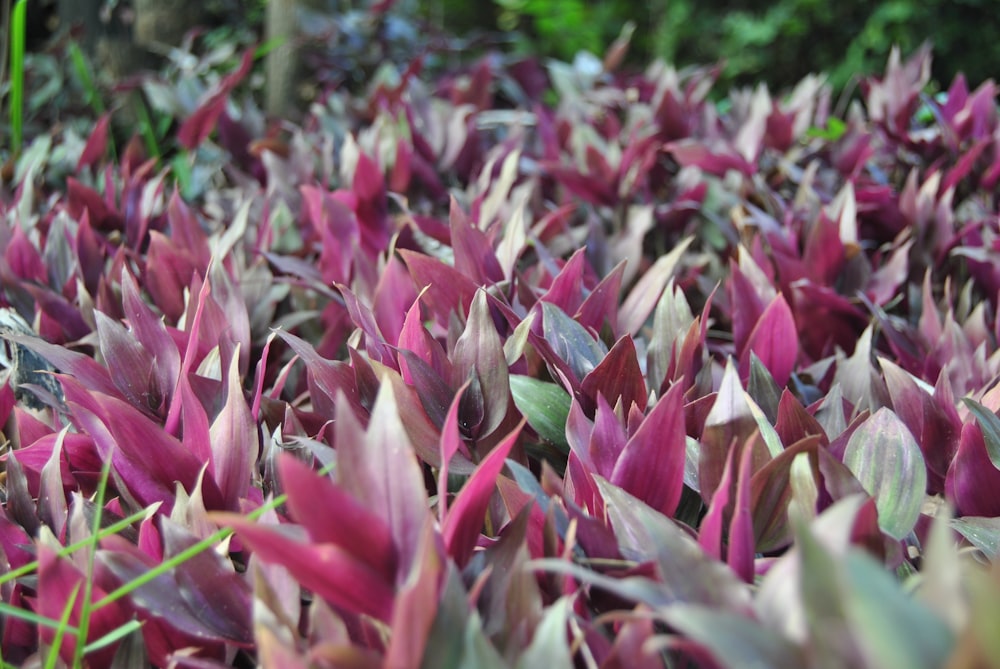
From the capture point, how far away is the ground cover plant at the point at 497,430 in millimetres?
568

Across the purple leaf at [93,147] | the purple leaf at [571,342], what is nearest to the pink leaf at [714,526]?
the purple leaf at [571,342]

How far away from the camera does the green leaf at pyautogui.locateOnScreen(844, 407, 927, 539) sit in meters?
0.78

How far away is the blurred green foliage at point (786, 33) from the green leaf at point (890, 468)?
3.97m

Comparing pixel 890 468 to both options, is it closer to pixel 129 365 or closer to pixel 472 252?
pixel 472 252

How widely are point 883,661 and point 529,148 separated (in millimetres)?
2213

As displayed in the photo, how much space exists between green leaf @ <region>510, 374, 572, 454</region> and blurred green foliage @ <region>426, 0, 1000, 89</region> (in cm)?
381

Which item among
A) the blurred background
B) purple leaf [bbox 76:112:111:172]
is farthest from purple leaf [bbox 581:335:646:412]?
the blurred background

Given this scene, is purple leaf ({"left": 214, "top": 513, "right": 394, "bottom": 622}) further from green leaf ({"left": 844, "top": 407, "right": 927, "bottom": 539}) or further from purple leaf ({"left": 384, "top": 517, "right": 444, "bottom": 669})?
green leaf ({"left": 844, "top": 407, "right": 927, "bottom": 539})

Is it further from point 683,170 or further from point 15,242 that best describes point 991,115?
point 15,242

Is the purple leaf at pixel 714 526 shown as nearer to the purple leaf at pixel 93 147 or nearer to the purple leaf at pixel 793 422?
the purple leaf at pixel 793 422

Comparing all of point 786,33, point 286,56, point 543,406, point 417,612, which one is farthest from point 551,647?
point 786,33

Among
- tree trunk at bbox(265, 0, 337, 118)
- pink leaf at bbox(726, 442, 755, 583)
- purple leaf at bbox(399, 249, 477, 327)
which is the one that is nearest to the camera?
pink leaf at bbox(726, 442, 755, 583)

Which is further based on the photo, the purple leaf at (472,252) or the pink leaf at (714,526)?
the purple leaf at (472,252)

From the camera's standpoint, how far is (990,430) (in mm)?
876
